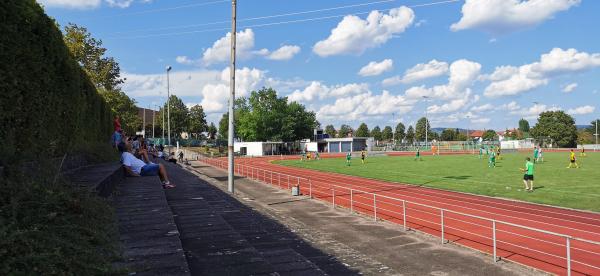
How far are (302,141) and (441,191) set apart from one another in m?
80.3

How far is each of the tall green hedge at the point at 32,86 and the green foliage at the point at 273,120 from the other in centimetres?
8434

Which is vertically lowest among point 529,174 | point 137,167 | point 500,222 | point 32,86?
point 500,222

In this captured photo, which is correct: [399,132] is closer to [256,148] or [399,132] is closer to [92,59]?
[256,148]

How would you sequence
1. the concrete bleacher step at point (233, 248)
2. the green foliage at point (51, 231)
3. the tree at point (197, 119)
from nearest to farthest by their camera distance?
the green foliage at point (51, 231), the concrete bleacher step at point (233, 248), the tree at point (197, 119)

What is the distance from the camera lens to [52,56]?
8.59 meters

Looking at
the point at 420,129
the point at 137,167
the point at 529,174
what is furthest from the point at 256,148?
the point at 420,129

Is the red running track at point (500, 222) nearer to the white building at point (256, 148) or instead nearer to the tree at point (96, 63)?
the tree at point (96, 63)

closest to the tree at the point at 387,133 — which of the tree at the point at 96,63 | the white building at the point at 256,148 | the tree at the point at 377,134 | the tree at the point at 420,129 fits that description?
the tree at the point at 377,134

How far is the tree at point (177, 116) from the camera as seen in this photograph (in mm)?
115969

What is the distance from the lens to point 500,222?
29.3 ft

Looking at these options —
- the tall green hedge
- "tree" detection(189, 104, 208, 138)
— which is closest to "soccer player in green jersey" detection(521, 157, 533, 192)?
the tall green hedge

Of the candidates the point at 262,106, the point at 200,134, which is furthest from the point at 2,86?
the point at 200,134

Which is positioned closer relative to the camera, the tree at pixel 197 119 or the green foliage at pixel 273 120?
the green foliage at pixel 273 120

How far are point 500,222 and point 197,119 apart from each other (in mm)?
126940
